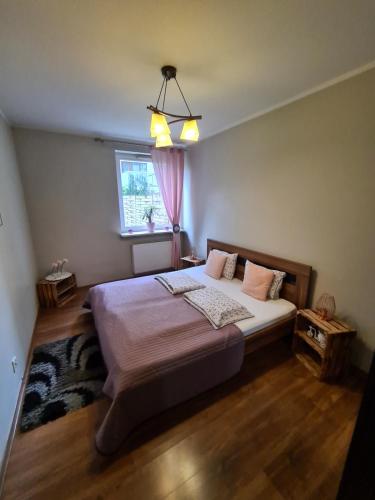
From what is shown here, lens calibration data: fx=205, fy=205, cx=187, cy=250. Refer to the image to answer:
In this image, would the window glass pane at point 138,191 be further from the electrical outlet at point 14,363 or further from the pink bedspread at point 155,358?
the electrical outlet at point 14,363

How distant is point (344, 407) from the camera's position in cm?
150

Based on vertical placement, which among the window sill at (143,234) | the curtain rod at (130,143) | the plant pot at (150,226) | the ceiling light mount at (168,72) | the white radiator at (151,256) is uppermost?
the ceiling light mount at (168,72)

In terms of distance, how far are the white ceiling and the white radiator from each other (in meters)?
2.12

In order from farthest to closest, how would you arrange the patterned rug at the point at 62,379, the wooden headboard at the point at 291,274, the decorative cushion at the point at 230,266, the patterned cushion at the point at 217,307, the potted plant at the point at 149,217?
the potted plant at the point at 149,217, the decorative cushion at the point at 230,266, the wooden headboard at the point at 291,274, the patterned cushion at the point at 217,307, the patterned rug at the point at 62,379

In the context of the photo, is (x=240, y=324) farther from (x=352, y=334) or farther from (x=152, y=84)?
(x=152, y=84)

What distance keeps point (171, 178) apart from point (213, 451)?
348cm

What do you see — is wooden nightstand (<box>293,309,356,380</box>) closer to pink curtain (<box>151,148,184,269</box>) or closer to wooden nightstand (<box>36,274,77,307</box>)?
pink curtain (<box>151,148,184,269</box>)

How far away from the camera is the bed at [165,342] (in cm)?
126

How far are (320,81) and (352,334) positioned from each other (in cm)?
210

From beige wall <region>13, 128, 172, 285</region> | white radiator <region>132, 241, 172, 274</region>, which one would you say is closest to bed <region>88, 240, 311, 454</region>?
beige wall <region>13, 128, 172, 285</region>

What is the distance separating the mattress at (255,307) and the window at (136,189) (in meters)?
1.77

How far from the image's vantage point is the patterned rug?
1.47m

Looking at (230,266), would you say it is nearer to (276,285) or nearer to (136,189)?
(276,285)

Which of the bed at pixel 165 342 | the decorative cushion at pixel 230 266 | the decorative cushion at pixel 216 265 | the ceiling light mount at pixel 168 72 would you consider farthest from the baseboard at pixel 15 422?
the ceiling light mount at pixel 168 72
